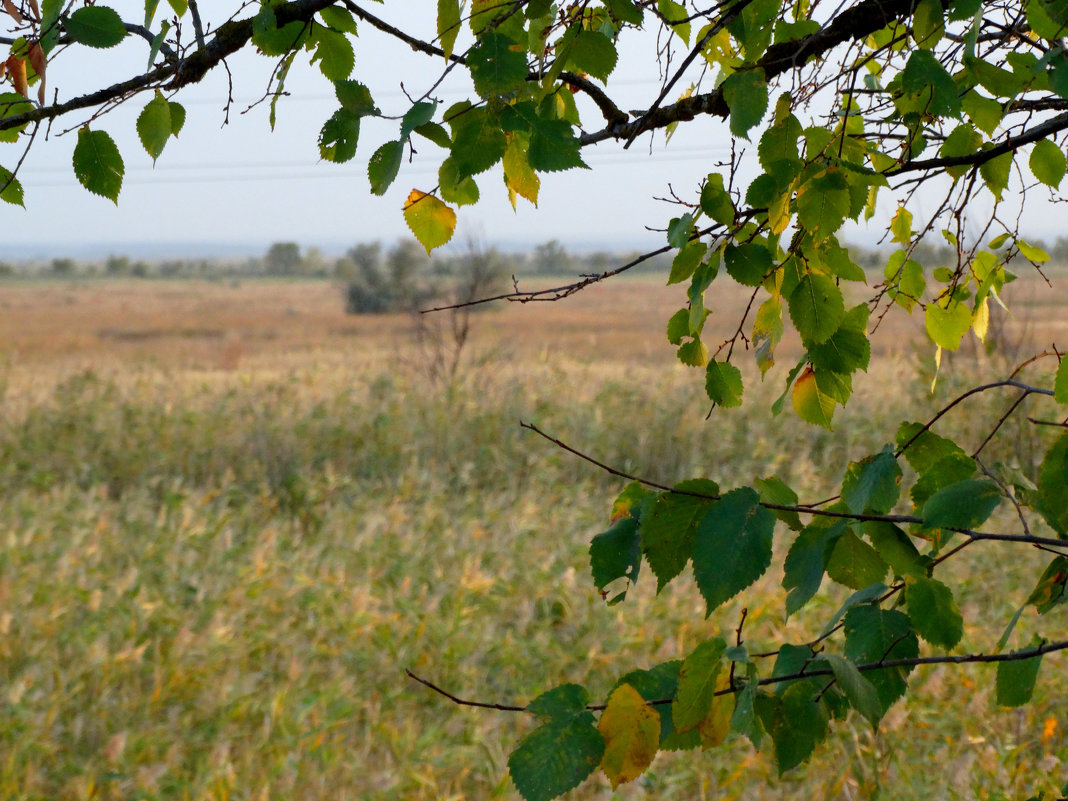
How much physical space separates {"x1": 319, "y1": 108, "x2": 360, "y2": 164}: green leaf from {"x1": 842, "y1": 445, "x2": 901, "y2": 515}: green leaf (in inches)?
27.2

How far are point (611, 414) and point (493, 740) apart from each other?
13.3 ft

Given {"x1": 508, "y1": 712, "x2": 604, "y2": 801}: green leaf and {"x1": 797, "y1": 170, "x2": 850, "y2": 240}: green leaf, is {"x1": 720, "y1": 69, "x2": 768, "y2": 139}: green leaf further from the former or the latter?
{"x1": 508, "y1": 712, "x2": 604, "y2": 801}: green leaf

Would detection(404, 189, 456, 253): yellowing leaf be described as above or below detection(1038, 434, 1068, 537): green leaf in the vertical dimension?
above

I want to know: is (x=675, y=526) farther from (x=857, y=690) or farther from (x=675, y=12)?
(x=675, y=12)

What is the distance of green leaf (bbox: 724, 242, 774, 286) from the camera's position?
1.16 m

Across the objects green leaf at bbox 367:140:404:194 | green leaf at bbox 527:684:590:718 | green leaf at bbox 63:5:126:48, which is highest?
green leaf at bbox 63:5:126:48

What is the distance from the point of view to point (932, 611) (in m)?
0.97

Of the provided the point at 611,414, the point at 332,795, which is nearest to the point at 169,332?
the point at 611,414

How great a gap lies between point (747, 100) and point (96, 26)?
0.73m

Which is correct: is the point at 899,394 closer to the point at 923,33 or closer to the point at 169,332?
the point at 923,33

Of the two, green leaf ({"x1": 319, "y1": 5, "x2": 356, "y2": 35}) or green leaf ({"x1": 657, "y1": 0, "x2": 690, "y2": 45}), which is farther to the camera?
green leaf ({"x1": 657, "y1": 0, "x2": 690, "y2": 45})

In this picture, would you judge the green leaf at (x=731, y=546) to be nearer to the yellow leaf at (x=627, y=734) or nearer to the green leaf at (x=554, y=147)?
the yellow leaf at (x=627, y=734)

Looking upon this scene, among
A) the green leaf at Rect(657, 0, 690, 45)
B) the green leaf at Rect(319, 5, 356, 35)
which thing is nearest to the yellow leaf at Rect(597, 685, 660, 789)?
the green leaf at Rect(319, 5, 356, 35)

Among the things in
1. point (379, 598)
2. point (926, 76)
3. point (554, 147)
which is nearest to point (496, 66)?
point (554, 147)
